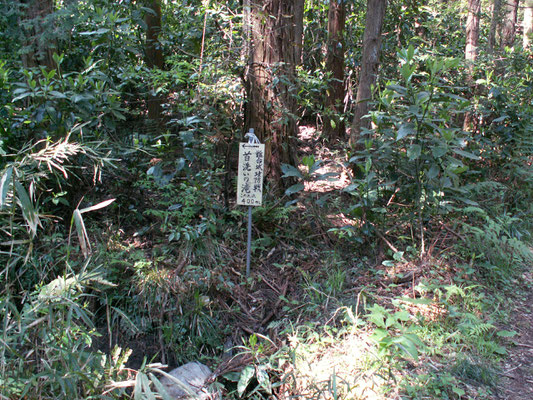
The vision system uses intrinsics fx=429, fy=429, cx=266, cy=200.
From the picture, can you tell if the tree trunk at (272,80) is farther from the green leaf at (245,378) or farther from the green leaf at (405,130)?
the green leaf at (245,378)

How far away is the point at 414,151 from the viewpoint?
160 inches

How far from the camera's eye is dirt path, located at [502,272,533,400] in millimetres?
2908

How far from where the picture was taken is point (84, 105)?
13.6 feet

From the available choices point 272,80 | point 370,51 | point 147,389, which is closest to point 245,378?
point 147,389

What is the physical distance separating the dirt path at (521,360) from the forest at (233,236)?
0.01m

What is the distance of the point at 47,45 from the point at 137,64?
1.25 meters

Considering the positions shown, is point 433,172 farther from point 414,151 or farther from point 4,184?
point 4,184

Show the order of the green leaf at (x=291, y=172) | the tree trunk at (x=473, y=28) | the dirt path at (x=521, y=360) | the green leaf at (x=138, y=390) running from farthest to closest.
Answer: the tree trunk at (x=473, y=28)
the green leaf at (x=291, y=172)
the dirt path at (x=521, y=360)
the green leaf at (x=138, y=390)

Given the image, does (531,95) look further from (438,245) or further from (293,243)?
(293,243)

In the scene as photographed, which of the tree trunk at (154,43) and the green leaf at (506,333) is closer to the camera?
the green leaf at (506,333)

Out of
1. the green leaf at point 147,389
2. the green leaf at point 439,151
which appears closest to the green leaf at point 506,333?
the green leaf at point 439,151

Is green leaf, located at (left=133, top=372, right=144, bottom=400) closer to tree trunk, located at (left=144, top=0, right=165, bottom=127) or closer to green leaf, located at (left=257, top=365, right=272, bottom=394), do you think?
green leaf, located at (left=257, top=365, right=272, bottom=394)

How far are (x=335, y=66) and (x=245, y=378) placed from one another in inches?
252

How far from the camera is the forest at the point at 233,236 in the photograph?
3.00 m
